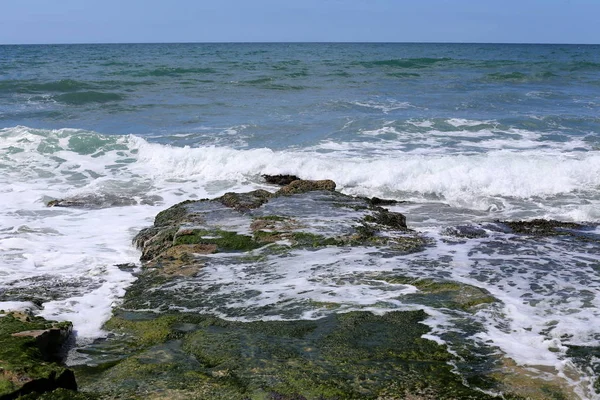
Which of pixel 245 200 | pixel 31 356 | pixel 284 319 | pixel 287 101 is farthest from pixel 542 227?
pixel 287 101

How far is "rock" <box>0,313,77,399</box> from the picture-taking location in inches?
140

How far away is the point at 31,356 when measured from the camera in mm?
4023

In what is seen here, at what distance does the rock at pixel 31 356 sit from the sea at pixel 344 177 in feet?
1.27

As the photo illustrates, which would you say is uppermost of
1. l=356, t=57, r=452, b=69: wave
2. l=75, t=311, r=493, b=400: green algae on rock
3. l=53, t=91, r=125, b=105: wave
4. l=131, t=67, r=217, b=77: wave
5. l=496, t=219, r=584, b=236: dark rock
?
l=356, t=57, r=452, b=69: wave

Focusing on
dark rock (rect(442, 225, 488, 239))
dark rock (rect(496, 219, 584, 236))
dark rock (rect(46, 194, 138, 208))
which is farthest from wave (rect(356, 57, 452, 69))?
dark rock (rect(442, 225, 488, 239))

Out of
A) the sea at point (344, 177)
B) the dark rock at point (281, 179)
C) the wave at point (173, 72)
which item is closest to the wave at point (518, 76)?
the sea at point (344, 177)

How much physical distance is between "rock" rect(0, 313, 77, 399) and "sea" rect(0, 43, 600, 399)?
1.27 ft

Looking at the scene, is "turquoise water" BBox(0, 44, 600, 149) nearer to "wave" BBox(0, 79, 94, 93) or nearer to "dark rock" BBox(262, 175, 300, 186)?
"wave" BBox(0, 79, 94, 93)

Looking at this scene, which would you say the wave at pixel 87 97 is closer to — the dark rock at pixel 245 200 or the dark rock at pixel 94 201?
the dark rock at pixel 94 201

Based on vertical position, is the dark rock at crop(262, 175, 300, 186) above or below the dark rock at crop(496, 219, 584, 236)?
below

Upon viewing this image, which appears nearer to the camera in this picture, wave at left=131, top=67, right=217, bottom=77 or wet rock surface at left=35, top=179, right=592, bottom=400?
wet rock surface at left=35, top=179, right=592, bottom=400

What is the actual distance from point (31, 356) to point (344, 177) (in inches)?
366

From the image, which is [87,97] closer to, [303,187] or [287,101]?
[287,101]

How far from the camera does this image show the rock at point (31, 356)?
3.57 meters
